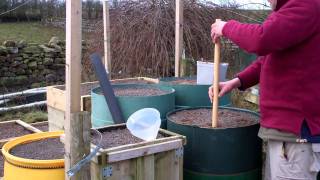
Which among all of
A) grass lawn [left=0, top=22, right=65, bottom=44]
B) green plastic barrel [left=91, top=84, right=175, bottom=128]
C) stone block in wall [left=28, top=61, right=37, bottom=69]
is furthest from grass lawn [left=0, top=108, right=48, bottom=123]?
grass lawn [left=0, top=22, right=65, bottom=44]

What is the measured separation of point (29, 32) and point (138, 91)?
374 inches

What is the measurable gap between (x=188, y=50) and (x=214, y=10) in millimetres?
798

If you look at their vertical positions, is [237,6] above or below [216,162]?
above

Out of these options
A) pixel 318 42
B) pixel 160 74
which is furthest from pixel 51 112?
pixel 318 42

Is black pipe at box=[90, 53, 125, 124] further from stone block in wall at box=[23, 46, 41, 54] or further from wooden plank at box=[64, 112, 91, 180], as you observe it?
stone block in wall at box=[23, 46, 41, 54]

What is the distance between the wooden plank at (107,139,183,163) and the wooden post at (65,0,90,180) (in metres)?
0.21

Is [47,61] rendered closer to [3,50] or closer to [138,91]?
[3,50]

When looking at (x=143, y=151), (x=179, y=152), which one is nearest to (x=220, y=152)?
(x=179, y=152)

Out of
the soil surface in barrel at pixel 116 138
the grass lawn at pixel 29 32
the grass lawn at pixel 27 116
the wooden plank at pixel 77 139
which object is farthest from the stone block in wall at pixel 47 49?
the wooden plank at pixel 77 139

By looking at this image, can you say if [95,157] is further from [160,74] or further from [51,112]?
[160,74]

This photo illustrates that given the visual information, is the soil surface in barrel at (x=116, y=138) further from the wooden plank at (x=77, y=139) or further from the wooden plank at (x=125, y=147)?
the wooden plank at (x=77, y=139)

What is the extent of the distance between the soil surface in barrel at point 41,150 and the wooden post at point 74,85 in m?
0.52

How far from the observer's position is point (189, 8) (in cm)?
643

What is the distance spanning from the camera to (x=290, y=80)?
2.04 metres
